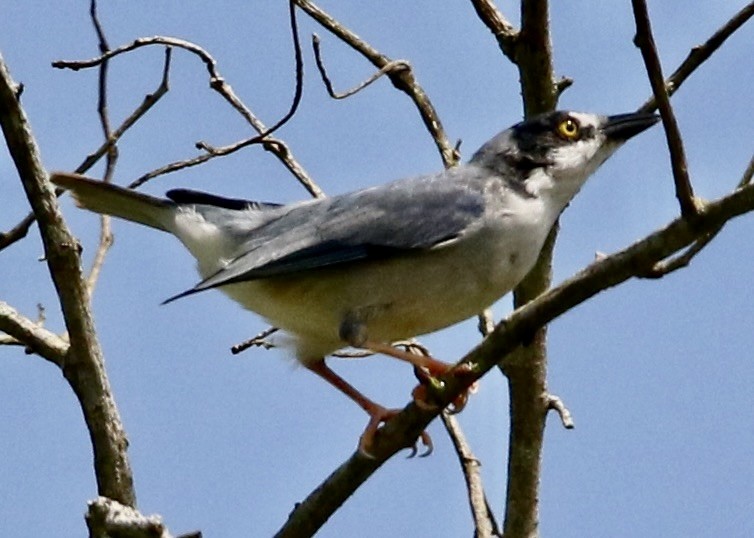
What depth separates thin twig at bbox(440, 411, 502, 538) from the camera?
20.4 ft

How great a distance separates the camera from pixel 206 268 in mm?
6711

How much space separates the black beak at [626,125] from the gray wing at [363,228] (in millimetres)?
718

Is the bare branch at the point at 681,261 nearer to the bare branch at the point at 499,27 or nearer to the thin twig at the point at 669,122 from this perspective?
the thin twig at the point at 669,122

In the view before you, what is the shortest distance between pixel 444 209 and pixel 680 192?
245cm

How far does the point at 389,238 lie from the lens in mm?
6355

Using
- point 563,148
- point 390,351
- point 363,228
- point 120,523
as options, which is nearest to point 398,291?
point 390,351

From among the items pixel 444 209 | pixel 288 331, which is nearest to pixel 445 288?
pixel 444 209

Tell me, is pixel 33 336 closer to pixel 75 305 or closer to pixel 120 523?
pixel 75 305

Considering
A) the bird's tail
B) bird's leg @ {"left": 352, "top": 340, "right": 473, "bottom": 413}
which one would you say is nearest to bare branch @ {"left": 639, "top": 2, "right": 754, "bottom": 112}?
bird's leg @ {"left": 352, "top": 340, "right": 473, "bottom": 413}

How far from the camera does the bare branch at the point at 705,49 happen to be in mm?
5805

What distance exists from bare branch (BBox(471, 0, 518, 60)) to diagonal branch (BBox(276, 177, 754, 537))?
2194 mm

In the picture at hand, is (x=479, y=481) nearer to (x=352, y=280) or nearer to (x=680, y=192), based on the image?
(x=352, y=280)

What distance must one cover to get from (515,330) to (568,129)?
2.48m

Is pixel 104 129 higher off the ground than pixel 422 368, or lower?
higher
